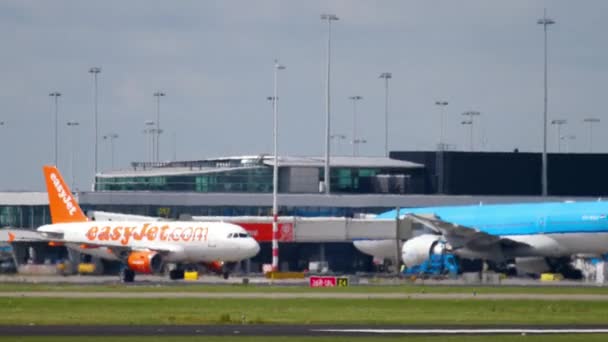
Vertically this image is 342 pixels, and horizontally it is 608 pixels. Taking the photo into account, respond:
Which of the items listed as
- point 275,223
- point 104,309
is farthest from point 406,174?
point 104,309

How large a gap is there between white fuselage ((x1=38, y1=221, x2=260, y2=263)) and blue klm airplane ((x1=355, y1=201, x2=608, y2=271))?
1426 centimetres

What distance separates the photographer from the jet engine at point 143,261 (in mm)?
93625

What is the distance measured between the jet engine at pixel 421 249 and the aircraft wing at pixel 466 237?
81 cm

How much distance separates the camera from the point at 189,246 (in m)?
94.5

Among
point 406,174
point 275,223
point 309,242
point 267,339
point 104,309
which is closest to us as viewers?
point 267,339

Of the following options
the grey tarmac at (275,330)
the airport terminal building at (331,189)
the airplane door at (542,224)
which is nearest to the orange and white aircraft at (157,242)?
the airplane door at (542,224)

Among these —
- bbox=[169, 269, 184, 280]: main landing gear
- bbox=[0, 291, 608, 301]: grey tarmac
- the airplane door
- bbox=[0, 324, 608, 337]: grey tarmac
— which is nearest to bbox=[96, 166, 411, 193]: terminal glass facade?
the airplane door

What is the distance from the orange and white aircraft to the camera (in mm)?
93688

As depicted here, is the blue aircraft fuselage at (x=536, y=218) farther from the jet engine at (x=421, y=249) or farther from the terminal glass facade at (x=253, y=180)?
the terminal glass facade at (x=253, y=180)

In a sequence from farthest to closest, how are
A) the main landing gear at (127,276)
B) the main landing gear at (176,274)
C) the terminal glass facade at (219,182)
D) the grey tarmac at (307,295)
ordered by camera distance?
1. the terminal glass facade at (219,182)
2. the main landing gear at (176,274)
3. the main landing gear at (127,276)
4. the grey tarmac at (307,295)

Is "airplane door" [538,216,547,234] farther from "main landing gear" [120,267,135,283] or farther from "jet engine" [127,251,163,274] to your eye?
"main landing gear" [120,267,135,283]

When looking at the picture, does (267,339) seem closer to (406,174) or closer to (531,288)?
(531,288)

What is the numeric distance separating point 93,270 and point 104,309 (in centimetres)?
5197

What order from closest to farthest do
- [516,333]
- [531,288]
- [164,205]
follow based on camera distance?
1. [516,333]
2. [531,288]
3. [164,205]
